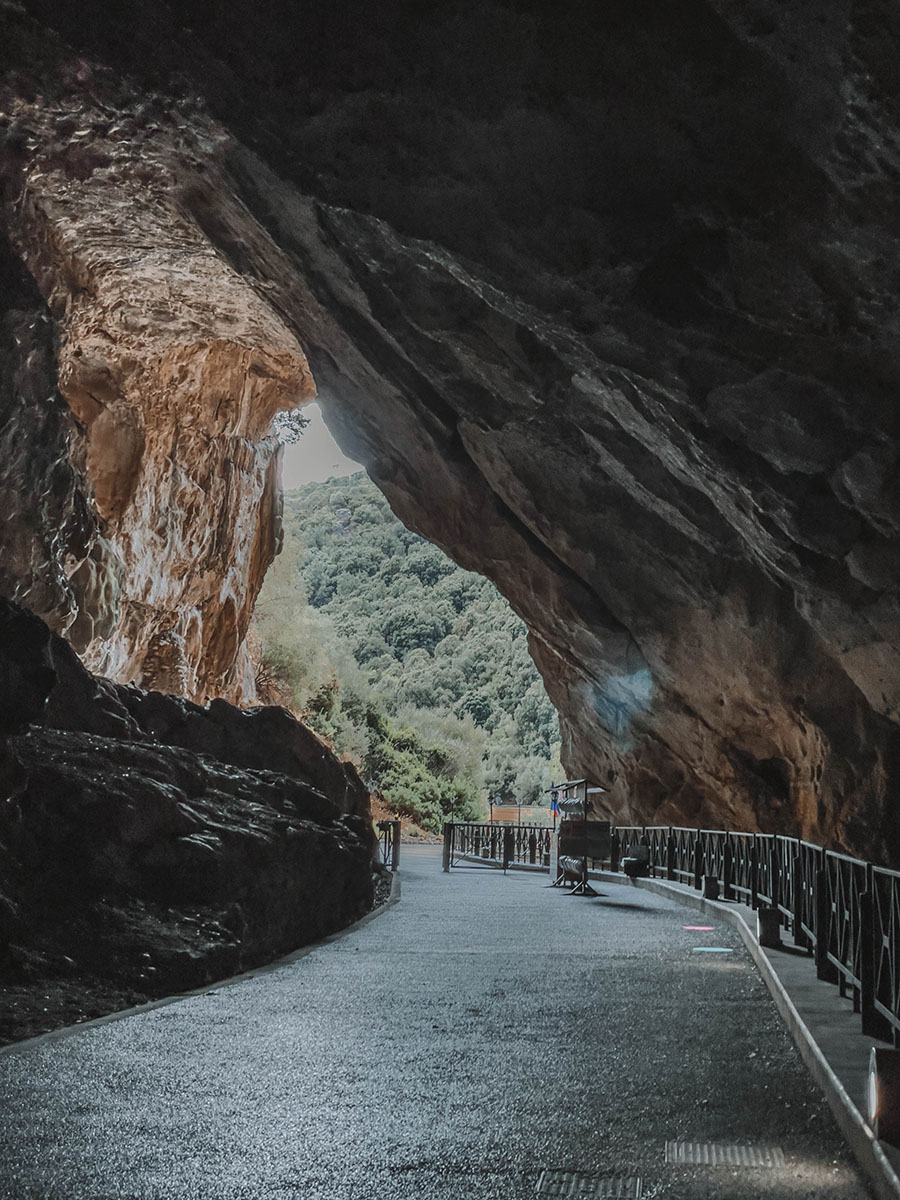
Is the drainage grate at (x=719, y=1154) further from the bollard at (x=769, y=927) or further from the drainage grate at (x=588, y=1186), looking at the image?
the bollard at (x=769, y=927)

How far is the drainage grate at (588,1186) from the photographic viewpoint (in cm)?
325

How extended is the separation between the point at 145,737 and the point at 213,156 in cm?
622

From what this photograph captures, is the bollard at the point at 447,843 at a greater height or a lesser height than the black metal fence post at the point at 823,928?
lesser

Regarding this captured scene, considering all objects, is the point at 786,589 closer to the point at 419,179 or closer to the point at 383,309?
the point at 383,309

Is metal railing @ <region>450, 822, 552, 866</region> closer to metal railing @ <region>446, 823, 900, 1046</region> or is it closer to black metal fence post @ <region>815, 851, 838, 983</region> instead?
metal railing @ <region>446, 823, 900, 1046</region>

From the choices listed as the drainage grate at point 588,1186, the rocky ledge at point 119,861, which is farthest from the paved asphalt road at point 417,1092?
the rocky ledge at point 119,861

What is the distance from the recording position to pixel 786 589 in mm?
13000

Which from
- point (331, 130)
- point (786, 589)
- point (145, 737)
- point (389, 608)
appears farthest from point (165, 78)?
point (389, 608)

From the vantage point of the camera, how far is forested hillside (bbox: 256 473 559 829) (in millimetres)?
45406

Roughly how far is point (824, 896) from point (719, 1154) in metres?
3.24

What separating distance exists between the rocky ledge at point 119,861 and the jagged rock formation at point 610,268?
434 centimetres

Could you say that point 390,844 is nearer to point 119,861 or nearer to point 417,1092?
point 119,861

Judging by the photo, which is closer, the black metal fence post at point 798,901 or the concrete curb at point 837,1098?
the concrete curb at point 837,1098

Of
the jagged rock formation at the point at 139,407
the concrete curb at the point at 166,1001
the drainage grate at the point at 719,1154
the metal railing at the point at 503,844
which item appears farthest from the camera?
the metal railing at the point at 503,844
